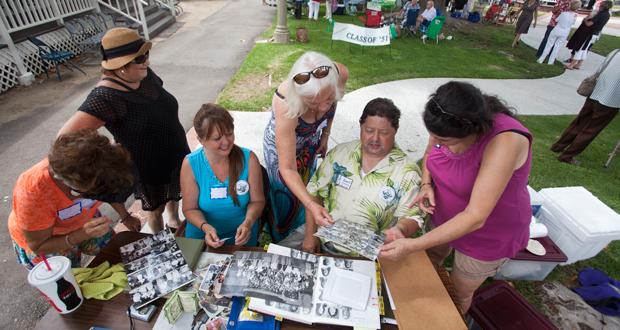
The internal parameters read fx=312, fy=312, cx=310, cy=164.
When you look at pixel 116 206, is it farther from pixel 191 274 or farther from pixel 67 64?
pixel 67 64

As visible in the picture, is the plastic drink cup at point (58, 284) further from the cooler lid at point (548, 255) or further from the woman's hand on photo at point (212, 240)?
the cooler lid at point (548, 255)

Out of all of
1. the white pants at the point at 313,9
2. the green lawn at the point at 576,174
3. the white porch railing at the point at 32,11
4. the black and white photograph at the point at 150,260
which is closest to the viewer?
the black and white photograph at the point at 150,260

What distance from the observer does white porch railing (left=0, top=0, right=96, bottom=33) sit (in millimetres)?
7367

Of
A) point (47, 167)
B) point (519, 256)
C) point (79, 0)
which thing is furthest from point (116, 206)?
point (79, 0)

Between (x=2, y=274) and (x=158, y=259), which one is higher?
(x=158, y=259)

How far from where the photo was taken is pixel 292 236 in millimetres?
2713

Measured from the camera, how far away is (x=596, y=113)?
4508 mm

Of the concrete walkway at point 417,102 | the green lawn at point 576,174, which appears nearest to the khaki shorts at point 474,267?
the green lawn at point 576,174

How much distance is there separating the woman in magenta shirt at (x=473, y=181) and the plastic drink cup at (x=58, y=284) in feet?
5.00

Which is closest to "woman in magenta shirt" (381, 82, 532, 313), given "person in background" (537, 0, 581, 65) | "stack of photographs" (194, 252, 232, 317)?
"stack of photographs" (194, 252, 232, 317)

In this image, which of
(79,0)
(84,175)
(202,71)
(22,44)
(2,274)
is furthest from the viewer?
(79,0)

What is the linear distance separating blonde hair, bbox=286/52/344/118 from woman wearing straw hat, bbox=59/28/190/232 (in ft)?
3.57

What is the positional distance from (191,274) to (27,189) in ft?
3.29

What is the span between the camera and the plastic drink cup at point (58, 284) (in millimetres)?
1350
